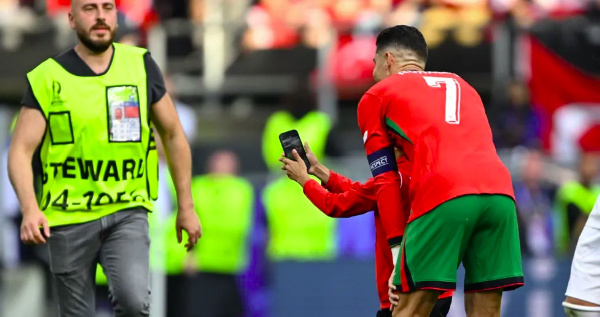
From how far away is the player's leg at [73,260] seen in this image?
297 inches

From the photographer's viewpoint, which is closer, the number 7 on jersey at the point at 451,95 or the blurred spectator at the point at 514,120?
the number 7 on jersey at the point at 451,95

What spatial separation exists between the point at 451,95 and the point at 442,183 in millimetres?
542

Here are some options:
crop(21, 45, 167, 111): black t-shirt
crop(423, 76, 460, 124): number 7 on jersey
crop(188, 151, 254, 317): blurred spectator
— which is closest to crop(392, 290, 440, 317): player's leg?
crop(423, 76, 460, 124): number 7 on jersey

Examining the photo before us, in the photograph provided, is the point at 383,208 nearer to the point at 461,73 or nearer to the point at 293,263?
the point at 293,263

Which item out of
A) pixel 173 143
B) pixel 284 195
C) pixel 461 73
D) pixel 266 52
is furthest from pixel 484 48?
pixel 173 143

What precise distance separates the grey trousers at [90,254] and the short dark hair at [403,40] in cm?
186

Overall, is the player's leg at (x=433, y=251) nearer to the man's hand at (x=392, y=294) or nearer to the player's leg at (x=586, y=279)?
the man's hand at (x=392, y=294)

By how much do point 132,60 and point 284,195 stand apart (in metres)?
6.49

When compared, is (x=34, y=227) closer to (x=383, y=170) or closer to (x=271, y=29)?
(x=383, y=170)

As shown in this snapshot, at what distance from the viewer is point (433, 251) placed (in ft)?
21.8

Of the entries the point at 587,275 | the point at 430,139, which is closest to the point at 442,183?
the point at 430,139

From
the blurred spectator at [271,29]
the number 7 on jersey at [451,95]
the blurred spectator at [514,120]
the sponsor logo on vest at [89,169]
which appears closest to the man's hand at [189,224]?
the sponsor logo on vest at [89,169]

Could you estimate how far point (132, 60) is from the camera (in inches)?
304

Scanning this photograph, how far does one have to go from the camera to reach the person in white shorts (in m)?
7.59
